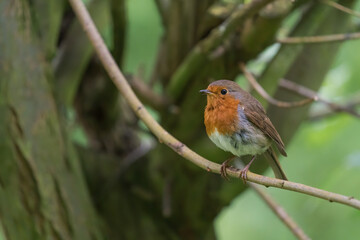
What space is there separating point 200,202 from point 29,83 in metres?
1.30

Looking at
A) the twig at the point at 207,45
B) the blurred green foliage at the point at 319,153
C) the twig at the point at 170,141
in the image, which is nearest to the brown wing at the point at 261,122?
the twig at the point at 170,141

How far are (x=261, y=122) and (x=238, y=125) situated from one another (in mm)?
113

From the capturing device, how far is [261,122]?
100 inches

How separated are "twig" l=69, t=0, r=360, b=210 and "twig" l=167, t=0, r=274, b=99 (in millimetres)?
627

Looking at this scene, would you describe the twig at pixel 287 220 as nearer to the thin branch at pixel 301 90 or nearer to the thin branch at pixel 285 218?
the thin branch at pixel 285 218

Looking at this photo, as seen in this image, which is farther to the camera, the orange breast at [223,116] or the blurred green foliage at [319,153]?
the blurred green foliage at [319,153]

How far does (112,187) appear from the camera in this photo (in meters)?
3.82

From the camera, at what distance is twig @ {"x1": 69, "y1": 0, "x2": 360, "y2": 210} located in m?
1.70

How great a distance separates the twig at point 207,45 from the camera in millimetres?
2674

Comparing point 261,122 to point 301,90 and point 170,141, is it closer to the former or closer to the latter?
point 170,141

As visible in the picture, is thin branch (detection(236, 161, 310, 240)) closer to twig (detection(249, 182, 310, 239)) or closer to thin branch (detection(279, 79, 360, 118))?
twig (detection(249, 182, 310, 239))

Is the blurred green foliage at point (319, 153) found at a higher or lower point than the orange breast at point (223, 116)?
lower

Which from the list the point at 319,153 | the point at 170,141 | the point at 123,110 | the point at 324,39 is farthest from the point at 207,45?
the point at 319,153

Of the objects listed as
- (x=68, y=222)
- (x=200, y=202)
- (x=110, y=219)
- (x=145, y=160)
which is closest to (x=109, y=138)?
(x=145, y=160)
